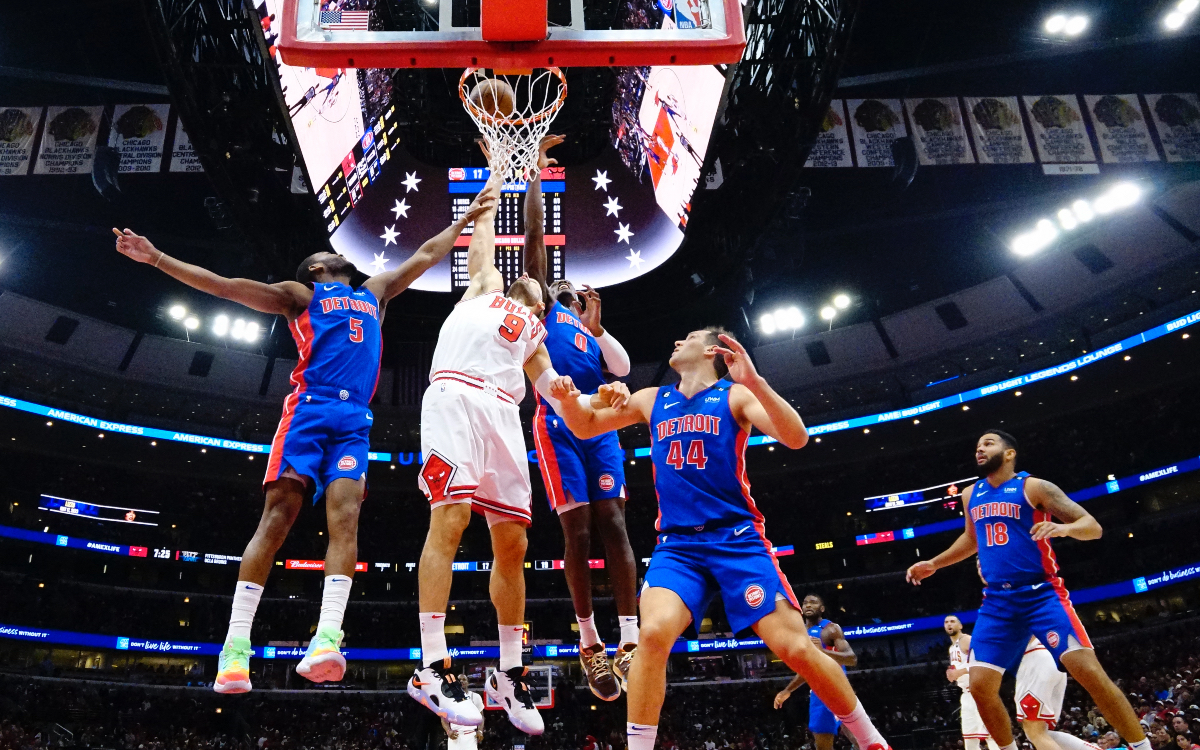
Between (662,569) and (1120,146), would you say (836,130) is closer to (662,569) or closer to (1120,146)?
(1120,146)

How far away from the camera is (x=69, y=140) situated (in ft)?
49.4

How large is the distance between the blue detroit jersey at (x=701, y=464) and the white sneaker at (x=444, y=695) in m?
1.32

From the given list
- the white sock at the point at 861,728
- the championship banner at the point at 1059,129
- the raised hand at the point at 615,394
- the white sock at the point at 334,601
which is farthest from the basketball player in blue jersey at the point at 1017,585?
the championship banner at the point at 1059,129

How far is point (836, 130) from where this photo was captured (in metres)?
16.3

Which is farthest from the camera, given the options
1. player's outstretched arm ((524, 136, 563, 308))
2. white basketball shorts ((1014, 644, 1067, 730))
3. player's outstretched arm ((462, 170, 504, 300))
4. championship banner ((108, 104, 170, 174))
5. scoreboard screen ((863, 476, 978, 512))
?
scoreboard screen ((863, 476, 978, 512))

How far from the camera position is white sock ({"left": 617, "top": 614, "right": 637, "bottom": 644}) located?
18.3 ft

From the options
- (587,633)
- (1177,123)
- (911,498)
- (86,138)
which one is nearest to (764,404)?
(587,633)

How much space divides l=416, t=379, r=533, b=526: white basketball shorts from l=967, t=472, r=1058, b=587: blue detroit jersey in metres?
3.57

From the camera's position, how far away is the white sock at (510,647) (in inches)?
186

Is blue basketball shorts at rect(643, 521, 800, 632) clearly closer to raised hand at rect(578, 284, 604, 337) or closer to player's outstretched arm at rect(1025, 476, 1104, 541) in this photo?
player's outstretched arm at rect(1025, 476, 1104, 541)

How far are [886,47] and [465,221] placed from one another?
14.0 m

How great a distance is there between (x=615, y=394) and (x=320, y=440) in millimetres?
1718

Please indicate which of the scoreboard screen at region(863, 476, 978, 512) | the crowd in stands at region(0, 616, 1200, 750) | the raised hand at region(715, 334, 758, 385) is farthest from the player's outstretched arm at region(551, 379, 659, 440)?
the scoreboard screen at region(863, 476, 978, 512)

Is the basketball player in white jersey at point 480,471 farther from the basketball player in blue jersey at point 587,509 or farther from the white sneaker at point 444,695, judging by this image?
the basketball player in blue jersey at point 587,509
